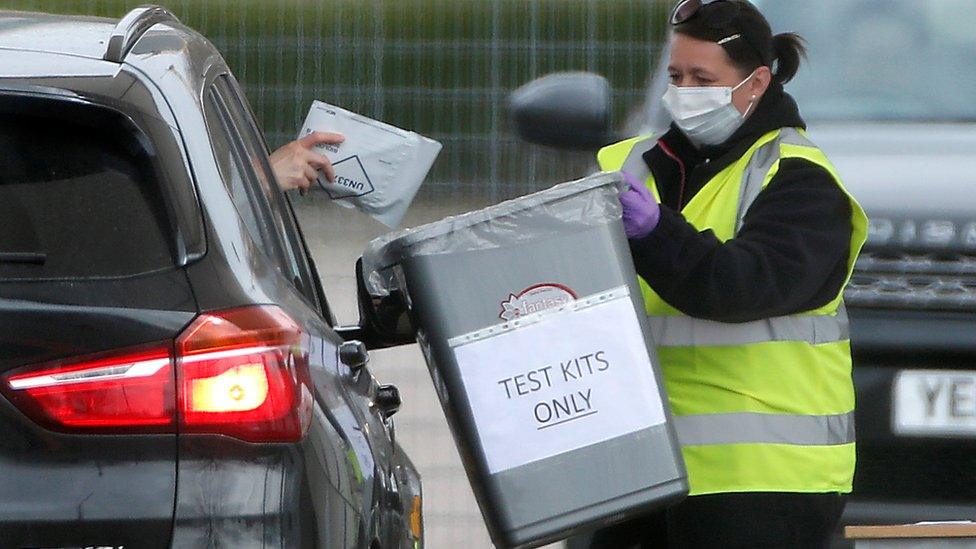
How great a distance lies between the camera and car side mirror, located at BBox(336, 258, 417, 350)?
3516 mm

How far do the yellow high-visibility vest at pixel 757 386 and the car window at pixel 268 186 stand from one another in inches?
26.5

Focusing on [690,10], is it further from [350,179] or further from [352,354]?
[350,179]

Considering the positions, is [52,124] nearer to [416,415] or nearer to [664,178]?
[664,178]

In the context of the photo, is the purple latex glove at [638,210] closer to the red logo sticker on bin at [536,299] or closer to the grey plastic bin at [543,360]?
the grey plastic bin at [543,360]

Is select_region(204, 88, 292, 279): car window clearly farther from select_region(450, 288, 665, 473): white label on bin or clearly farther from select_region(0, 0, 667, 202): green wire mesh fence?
select_region(0, 0, 667, 202): green wire mesh fence

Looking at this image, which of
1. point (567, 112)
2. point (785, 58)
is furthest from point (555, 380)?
point (567, 112)

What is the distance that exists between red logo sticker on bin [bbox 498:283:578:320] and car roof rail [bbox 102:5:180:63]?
749 mm

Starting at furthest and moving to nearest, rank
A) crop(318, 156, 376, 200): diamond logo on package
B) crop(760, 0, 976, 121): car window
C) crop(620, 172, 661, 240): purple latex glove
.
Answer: crop(760, 0, 976, 121): car window < crop(318, 156, 376, 200): diamond logo on package < crop(620, 172, 661, 240): purple latex glove

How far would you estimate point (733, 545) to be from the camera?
11.8 feet

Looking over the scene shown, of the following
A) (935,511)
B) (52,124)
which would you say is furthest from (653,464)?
(935,511)

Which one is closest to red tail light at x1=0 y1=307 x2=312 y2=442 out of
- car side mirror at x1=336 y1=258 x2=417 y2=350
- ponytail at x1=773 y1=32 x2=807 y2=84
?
car side mirror at x1=336 y1=258 x2=417 y2=350

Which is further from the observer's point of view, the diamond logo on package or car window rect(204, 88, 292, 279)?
the diamond logo on package

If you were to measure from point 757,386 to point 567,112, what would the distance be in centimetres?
138

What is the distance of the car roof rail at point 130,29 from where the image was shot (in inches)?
118
